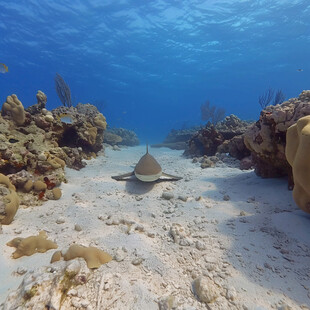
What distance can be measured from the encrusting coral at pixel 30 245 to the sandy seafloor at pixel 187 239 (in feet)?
0.25

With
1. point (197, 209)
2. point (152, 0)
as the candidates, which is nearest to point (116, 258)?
point (197, 209)

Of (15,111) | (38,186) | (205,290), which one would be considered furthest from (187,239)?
Answer: (15,111)

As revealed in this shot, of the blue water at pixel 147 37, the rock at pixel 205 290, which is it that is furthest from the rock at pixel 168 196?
the blue water at pixel 147 37

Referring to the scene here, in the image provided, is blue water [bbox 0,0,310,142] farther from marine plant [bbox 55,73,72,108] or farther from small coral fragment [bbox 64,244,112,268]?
small coral fragment [bbox 64,244,112,268]

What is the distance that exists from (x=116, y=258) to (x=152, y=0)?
108ft

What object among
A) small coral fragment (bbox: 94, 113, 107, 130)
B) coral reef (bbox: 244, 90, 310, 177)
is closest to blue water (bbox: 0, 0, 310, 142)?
small coral fragment (bbox: 94, 113, 107, 130)

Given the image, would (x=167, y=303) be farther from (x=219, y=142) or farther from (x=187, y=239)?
(x=219, y=142)

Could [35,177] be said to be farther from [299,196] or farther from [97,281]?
[299,196]

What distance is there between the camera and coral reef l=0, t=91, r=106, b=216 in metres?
4.01

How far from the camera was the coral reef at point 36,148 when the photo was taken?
4012mm

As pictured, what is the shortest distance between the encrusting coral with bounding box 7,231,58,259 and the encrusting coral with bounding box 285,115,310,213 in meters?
3.53

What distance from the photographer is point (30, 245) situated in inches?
91.4

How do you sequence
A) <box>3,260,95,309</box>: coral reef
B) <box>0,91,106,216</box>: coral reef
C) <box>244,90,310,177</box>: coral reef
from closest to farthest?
<box>3,260,95,309</box>: coral reef
<box>0,91,106,216</box>: coral reef
<box>244,90,310,177</box>: coral reef

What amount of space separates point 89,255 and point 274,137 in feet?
15.6
